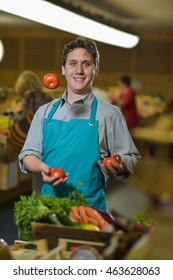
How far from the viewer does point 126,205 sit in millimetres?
1170

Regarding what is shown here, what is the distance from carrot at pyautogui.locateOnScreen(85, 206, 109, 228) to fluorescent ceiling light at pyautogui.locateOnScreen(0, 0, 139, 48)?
0.68 meters

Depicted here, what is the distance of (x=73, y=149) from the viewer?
4.01ft

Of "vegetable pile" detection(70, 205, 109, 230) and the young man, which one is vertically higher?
the young man

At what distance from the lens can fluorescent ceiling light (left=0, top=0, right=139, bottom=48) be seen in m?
1.78

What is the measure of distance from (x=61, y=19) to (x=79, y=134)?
0.96m

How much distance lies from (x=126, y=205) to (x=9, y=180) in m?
1.85

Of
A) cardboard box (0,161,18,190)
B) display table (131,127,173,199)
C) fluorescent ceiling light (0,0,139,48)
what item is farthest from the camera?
cardboard box (0,161,18,190)

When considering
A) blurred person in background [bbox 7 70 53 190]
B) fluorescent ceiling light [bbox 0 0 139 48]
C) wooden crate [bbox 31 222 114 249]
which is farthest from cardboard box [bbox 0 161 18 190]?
wooden crate [bbox 31 222 114 249]

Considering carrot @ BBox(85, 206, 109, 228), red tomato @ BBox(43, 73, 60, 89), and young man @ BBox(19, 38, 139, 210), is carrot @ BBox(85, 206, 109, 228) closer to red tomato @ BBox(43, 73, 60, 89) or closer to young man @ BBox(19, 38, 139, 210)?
young man @ BBox(19, 38, 139, 210)

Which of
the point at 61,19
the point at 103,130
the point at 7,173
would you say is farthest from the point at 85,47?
the point at 7,173

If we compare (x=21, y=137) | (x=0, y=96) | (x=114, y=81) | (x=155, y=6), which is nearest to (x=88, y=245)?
(x=21, y=137)

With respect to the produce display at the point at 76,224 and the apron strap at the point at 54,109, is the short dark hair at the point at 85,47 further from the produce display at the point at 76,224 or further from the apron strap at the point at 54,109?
the produce display at the point at 76,224

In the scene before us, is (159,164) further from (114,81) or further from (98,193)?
(114,81)

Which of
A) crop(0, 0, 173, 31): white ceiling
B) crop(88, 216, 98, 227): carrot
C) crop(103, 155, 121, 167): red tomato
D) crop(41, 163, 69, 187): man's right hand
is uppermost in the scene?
crop(0, 0, 173, 31): white ceiling
